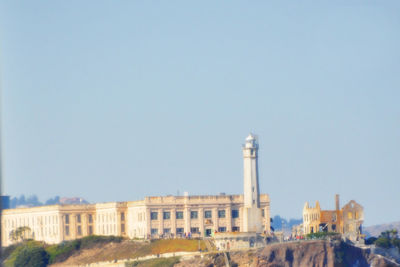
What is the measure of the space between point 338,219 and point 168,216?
24908mm

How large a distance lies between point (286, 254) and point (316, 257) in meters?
4.86

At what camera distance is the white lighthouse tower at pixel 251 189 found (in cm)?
12306

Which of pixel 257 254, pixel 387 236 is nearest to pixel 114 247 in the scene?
pixel 257 254

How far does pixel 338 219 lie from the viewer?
5335 inches

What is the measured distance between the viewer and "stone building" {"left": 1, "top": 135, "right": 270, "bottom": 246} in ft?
414

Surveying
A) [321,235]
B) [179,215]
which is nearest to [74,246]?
[179,215]

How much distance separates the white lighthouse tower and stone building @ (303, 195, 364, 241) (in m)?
12.8

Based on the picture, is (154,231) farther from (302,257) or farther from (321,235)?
(321,235)

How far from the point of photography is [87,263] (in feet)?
420

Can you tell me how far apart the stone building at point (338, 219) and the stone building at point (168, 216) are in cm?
837

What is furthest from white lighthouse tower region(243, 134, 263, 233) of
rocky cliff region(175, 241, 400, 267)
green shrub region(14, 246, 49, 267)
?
green shrub region(14, 246, 49, 267)

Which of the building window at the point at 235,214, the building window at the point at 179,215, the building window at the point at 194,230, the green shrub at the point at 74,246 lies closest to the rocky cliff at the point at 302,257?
the building window at the point at 235,214

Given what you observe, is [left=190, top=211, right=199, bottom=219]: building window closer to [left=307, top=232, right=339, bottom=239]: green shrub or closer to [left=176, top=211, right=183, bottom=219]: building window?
[left=176, top=211, right=183, bottom=219]: building window

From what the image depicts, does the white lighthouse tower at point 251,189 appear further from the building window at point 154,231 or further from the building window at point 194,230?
the building window at point 154,231
